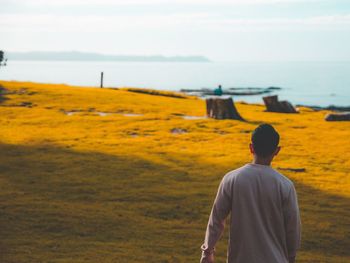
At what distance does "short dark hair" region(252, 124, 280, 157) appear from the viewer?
6168mm

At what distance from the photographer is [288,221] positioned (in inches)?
241

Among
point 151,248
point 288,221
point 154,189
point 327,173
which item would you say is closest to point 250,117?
point 327,173

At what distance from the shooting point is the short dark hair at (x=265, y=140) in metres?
6.17

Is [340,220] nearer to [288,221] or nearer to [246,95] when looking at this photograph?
[288,221]

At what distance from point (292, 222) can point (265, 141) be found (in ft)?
2.89

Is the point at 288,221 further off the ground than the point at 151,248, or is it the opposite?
the point at 288,221

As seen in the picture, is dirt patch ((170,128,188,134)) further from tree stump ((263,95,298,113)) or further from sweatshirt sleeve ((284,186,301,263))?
sweatshirt sleeve ((284,186,301,263))

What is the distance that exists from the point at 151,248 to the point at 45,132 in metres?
20.8

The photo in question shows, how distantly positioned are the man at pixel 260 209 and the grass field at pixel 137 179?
5.90 m

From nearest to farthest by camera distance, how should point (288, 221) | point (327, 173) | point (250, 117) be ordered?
point (288, 221) → point (327, 173) → point (250, 117)

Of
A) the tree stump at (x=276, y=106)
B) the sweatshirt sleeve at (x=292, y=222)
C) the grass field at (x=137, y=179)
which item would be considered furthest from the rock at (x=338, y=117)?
the sweatshirt sleeve at (x=292, y=222)

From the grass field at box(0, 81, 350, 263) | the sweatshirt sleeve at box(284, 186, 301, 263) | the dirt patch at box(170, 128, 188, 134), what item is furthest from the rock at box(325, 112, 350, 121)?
the sweatshirt sleeve at box(284, 186, 301, 263)

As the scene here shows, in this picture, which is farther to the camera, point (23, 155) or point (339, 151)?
Answer: point (339, 151)

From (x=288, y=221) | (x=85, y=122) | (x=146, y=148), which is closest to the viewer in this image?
(x=288, y=221)
